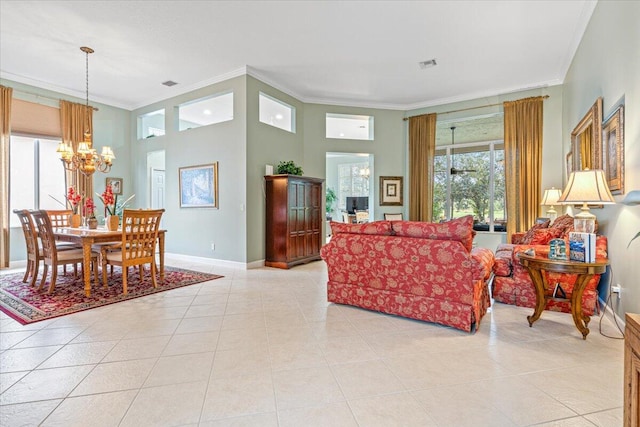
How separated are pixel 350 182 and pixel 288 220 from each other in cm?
632

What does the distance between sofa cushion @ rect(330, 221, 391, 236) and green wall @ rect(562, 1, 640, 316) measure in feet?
6.39

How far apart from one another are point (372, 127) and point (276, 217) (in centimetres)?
326

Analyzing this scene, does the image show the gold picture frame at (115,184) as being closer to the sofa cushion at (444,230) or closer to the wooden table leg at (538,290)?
the sofa cushion at (444,230)

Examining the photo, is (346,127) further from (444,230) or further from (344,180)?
(444,230)

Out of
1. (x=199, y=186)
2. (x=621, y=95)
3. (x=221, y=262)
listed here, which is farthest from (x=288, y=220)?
(x=621, y=95)

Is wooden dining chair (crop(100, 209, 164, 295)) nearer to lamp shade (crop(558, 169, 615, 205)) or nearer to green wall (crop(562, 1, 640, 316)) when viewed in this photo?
lamp shade (crop(558, 169, 615, 205))

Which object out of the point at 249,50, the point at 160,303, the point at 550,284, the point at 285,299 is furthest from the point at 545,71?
the point at 160,303

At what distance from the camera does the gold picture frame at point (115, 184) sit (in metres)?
6.83

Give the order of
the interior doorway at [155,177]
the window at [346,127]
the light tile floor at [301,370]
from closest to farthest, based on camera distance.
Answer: the light tile floor at [301,370]
the interior doorway at [155,177]
the window at [346,127]

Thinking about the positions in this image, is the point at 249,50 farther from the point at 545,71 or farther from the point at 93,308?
the point at 545,71

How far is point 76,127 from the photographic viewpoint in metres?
6.20

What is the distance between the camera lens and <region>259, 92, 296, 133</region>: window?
6.69 meters

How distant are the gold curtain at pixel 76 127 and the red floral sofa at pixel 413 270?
17.9ft

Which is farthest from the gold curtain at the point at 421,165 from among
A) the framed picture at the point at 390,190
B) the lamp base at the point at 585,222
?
the lamp base at the point at 585,222
